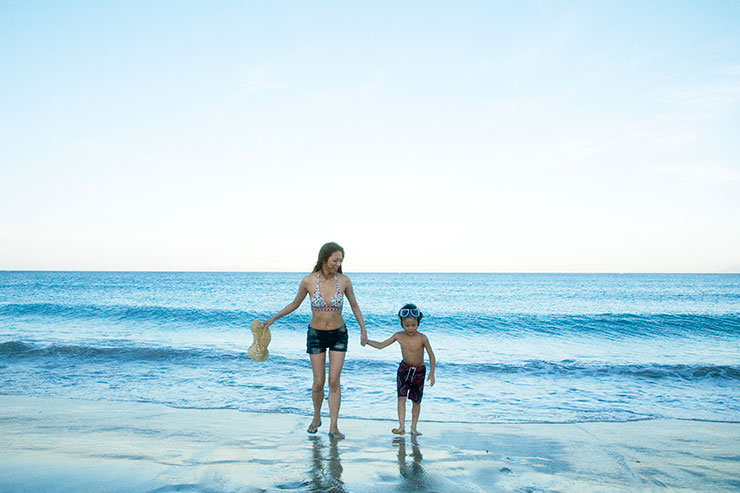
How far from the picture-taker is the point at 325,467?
4.39m

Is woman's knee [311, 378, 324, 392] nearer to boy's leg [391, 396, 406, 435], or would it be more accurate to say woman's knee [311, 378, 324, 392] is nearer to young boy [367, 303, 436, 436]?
young boy [367, 303, 436, 436]

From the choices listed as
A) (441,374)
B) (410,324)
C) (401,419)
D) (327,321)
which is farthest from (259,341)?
(441,374)

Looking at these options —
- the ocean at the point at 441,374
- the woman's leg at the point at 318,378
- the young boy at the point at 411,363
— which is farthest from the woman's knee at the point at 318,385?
the ocean at the point at 441,374

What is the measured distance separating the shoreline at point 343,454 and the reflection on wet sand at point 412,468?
0.6 inches

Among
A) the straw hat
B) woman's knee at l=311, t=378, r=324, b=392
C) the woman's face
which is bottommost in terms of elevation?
woman's knee at l=311, t=378, r=324, b=392

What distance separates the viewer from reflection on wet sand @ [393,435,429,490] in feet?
13.1

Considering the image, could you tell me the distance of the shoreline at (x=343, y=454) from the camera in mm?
4023

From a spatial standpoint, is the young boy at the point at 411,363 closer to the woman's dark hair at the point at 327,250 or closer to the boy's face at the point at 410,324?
the boy's face at the point at 410,324

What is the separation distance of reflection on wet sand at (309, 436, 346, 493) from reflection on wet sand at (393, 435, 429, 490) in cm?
Answer: 55

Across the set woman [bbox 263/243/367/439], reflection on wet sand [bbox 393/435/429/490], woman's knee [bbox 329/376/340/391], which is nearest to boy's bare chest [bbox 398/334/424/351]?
woman [bbox 263/243/367/439]

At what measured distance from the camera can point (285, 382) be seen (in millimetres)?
9055

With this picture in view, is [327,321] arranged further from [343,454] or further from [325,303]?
[343,454]

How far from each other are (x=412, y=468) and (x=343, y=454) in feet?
2.48

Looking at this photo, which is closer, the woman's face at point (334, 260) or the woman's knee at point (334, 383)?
the woman's face at point (334, 260)
